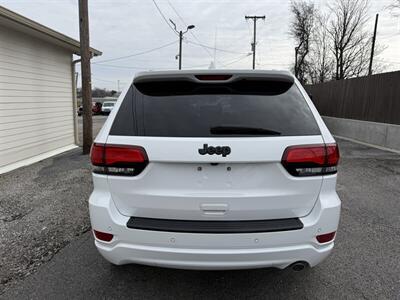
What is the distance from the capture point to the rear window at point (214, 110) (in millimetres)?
2314

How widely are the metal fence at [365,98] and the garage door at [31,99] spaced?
1051 cm

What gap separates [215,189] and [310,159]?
674 mm

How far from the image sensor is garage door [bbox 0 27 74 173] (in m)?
7.53

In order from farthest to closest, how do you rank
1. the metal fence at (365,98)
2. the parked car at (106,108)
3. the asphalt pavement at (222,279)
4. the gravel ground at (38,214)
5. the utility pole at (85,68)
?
the parked car at (106,108) < the metal fence at (365,98) < the utility pole at (85,68) < the gravel ground at (38,214) < the asphalt pavement at (222,279)

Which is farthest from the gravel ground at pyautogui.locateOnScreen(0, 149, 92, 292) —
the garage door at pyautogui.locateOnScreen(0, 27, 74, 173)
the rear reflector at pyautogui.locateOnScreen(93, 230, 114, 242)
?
the rear reflector at pyautogui.locateOnScreen(93, 230, 114, 242)

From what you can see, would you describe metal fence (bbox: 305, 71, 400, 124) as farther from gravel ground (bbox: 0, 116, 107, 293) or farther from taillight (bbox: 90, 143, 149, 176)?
taillight (bbox: 90, 143, 149, 176)

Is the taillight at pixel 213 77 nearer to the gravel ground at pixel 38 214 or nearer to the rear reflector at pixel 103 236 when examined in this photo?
the rear reflector at pixel 103 236

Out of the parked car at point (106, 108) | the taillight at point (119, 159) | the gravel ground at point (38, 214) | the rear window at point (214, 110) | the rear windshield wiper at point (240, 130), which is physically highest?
the rear window at point (214, 110)

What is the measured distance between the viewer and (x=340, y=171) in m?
7.60

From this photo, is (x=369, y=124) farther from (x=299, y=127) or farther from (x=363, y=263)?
(x=299, y=127)

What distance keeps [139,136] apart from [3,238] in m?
2.66

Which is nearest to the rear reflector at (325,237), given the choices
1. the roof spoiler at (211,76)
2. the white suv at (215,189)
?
the white suv at (215,189)

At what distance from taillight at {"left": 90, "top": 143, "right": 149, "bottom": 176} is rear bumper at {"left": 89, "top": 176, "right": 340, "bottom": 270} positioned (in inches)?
7.3

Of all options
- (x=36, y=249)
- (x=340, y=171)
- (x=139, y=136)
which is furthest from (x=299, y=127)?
(x=340, y=171)
